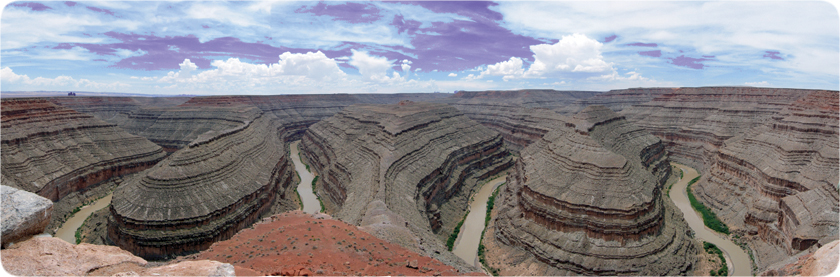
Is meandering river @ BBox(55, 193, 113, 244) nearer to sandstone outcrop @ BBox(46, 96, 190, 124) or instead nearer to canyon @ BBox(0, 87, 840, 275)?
canyon @ BBox(0, 87, 840, 275)

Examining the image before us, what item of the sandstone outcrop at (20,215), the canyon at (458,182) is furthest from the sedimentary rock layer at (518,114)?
the sandstone outcrop at (20,215)

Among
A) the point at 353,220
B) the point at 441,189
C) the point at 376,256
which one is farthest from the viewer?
the point at 441,189

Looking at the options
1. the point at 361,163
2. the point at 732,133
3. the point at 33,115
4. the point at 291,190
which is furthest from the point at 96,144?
the point at 732,133

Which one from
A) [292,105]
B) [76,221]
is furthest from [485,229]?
[292,105]

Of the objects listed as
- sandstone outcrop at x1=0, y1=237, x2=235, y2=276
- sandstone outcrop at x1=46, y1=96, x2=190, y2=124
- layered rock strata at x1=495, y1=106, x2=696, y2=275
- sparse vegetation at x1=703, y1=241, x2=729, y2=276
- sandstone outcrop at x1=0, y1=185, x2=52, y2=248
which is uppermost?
sandstone outcrop at x1=46, y1=96, x2=190, y2=124

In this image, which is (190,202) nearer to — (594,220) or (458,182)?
(458,182)

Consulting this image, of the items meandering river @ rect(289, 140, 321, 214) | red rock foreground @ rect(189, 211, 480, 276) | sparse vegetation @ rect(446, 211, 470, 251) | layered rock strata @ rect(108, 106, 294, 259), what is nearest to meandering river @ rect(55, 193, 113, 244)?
layered rock strata @ rect(108, 106, 294, 259)

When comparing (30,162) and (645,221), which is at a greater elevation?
(30,162)

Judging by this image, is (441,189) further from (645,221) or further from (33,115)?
(33,115)
